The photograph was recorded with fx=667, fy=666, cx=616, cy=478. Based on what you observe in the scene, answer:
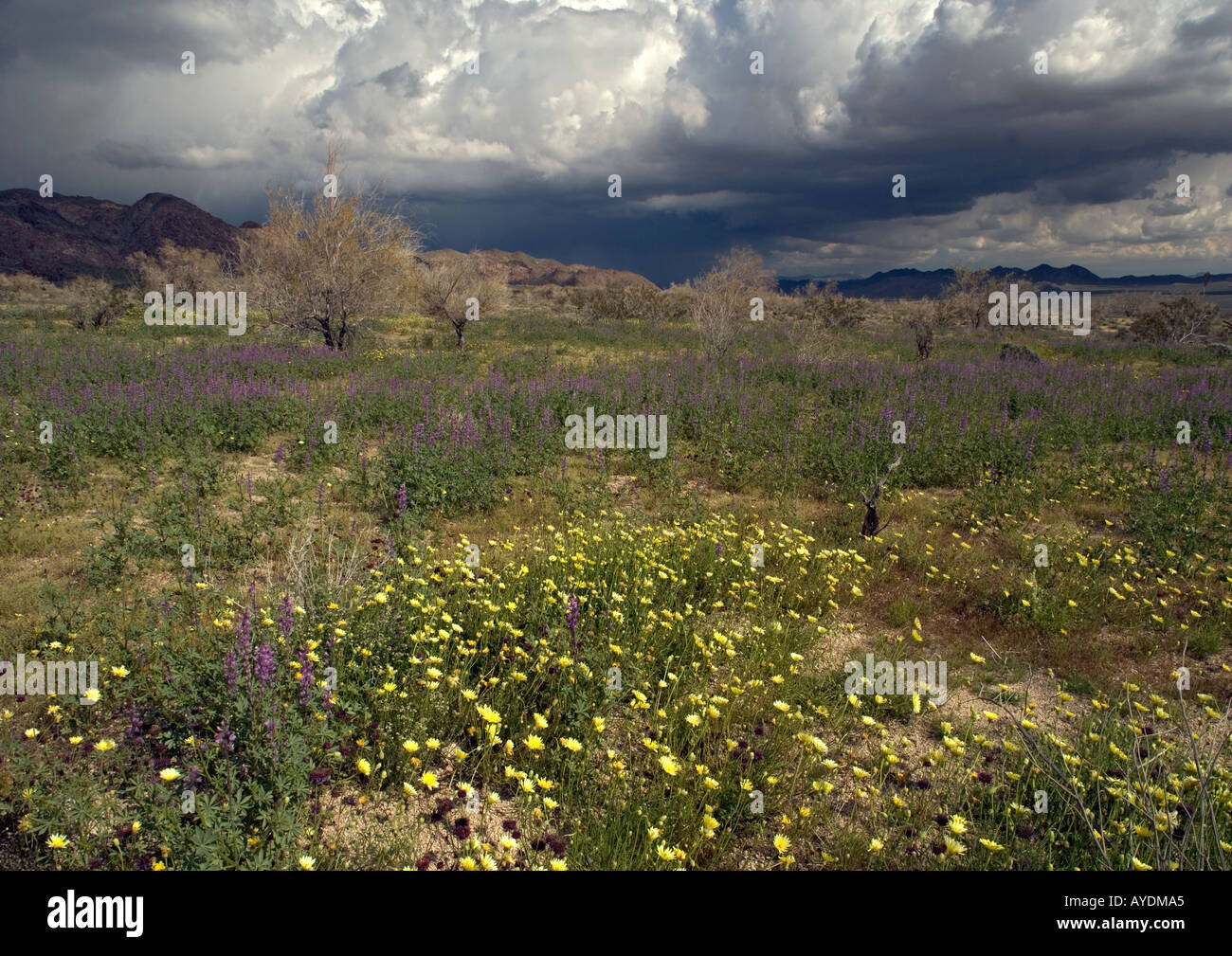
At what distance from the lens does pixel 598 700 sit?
3.81 meters

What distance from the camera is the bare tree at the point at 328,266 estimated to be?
20812mm

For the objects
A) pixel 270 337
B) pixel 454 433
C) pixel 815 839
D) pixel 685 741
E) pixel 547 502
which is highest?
pixel 270 337

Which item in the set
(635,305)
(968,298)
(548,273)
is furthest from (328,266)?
(548,273)

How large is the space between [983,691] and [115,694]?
5.28 meters

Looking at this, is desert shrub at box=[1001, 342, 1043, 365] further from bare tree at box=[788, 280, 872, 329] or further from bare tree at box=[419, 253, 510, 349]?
bare tree at box=[788, 280, 872, 329]

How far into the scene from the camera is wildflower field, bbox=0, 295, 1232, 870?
2943 millimetres

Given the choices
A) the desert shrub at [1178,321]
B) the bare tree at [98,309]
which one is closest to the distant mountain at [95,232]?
the desert shrub at [1178,321]

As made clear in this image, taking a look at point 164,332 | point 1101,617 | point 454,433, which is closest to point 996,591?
point 1101,617

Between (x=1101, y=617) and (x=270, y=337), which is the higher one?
(x=270, y=337)

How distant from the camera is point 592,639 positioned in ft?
14.7

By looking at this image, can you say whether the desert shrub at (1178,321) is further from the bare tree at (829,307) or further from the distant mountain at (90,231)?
the distant mountain at (90,231)

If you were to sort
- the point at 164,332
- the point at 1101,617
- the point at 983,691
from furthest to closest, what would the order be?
the point at 164,332 → the point at 1101,617 → the point at 983,691

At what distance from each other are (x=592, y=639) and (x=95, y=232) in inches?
6194

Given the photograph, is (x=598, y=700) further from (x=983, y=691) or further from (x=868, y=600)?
(x=868, y=600)
